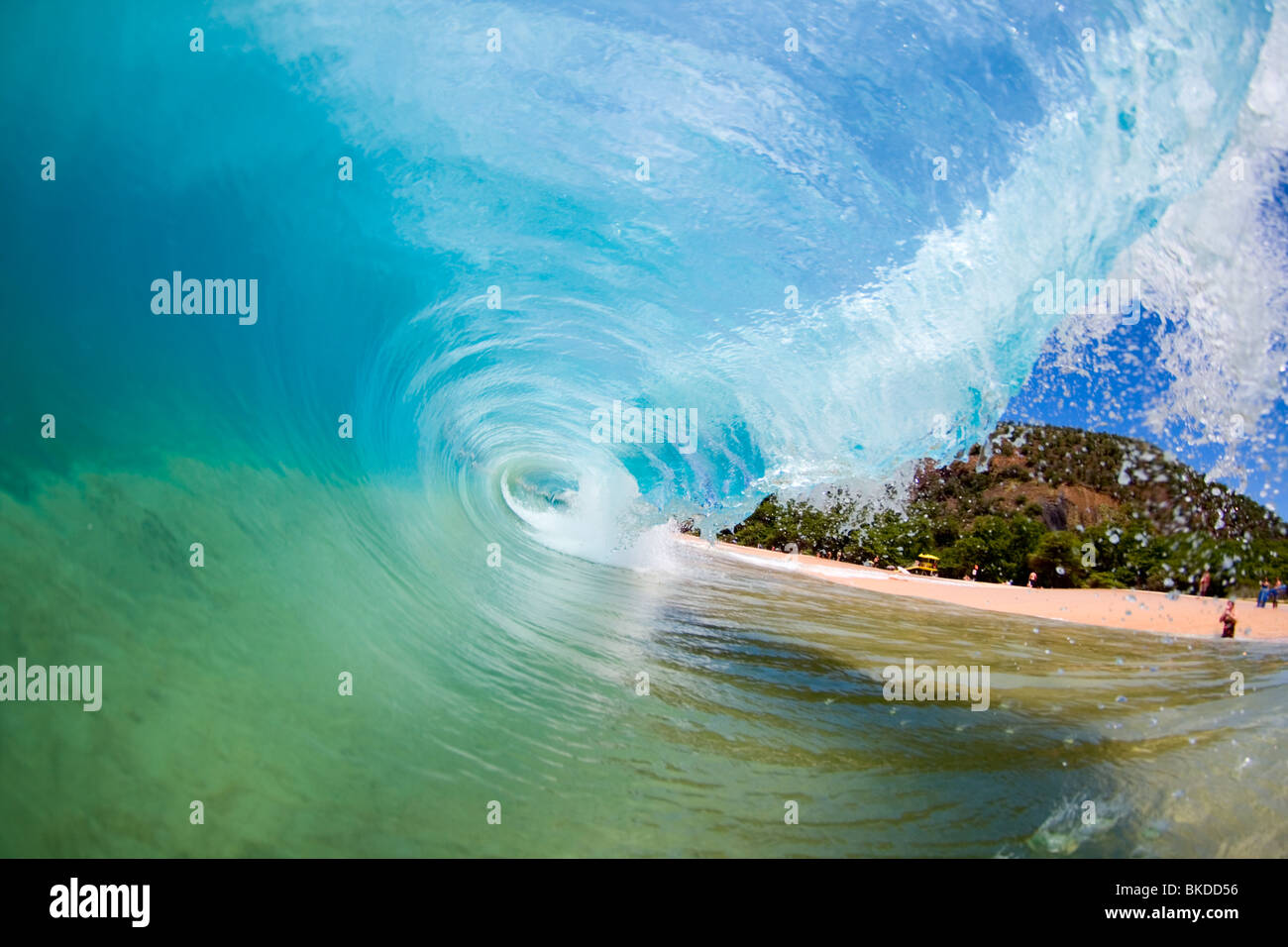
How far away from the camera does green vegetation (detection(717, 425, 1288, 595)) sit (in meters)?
33.2

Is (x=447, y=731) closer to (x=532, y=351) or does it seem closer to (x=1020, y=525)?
(x=532, y=351)

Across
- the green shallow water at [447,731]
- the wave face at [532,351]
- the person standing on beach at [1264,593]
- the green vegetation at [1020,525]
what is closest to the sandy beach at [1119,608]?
the person standing on beach at [1264,593]

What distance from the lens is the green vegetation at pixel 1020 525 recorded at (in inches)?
1307

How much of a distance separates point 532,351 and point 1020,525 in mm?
34555

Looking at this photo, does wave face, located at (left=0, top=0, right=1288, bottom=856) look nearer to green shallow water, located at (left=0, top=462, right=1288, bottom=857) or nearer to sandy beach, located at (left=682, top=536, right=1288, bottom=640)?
green shallow water, located at (left=0, top=462, right=1288, bottom=857)

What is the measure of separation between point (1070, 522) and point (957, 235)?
41.6 meters

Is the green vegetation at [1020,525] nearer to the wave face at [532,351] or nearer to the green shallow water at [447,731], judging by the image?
the wave face at [532,351]

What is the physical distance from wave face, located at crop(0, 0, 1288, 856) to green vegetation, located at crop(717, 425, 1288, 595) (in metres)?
18.4

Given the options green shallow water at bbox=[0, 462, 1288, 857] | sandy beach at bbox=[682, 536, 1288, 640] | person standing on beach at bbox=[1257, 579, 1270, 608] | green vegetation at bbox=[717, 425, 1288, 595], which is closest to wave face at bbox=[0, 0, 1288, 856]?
green shallow water at bbox=[0, 462, 1288, 857]

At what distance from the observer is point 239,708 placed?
457cm

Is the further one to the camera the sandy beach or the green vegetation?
the green vegetation

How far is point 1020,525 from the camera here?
38000mm

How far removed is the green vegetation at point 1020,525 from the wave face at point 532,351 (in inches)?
726

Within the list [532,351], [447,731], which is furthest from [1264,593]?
[447,731]
